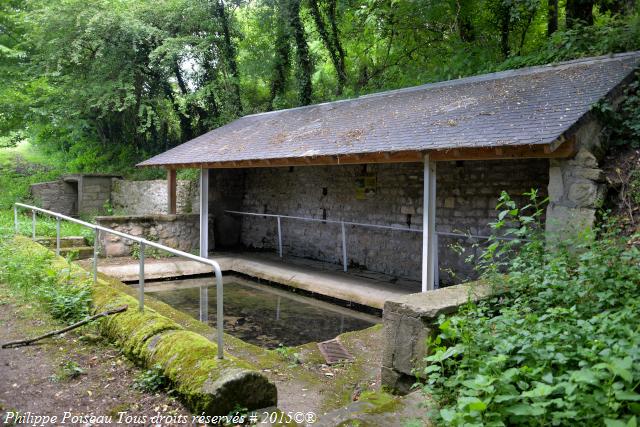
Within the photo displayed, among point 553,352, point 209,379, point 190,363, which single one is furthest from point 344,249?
point 553,352

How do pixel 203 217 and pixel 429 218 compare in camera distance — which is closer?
pixel 429 218

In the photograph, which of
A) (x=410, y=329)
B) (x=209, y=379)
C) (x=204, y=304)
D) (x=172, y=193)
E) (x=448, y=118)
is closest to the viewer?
(x=209, y=379)

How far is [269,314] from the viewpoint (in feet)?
23.7

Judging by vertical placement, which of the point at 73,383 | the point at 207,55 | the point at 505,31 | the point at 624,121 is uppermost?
the point at 207,55

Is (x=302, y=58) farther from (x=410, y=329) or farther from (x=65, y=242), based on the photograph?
(x=410, y=329)

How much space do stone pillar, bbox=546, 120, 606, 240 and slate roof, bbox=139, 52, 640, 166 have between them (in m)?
0.37

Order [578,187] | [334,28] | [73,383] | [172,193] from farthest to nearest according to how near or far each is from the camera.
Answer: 1. [334,28]
2. [172,193]
3. [578,187]
4. [73,383]

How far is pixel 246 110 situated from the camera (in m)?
15.8

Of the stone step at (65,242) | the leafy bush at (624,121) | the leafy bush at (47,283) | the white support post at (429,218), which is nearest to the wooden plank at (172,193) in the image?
the stone step at (65,242)

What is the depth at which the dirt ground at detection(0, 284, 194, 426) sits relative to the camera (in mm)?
3027

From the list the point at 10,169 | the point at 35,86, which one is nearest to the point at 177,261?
the point at 35,86

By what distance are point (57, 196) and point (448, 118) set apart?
41.9ft

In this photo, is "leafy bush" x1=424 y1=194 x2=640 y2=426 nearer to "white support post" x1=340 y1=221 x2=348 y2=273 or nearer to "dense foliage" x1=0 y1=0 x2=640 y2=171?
"white support post" x1=340 y1=221 x2=348 y2=273

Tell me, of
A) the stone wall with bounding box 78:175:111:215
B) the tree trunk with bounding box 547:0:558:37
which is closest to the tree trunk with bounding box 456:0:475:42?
the tree trunk with bounding box 547:0:558:37
